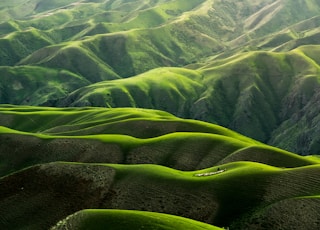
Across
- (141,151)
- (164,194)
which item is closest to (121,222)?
(164,194)

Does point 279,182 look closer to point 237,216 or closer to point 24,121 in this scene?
point 237,216

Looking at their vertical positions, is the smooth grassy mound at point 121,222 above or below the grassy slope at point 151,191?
above

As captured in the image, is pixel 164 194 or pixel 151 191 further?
pixel 151 191

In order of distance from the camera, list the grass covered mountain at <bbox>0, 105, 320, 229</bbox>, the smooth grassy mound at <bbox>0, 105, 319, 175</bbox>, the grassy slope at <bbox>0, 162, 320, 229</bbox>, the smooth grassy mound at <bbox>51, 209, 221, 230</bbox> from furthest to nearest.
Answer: the smooth grassy mound at <bbox>0, 105, 319, 175</bbox>, the grassy slope at <bbox>0, 162, 320, 229</bbox>, the grass covered mountain at <bbox>0, 105, 320, 229</bbox>, the smooth grassy mound at <bbox>51, 209, 221, 230</bbox>

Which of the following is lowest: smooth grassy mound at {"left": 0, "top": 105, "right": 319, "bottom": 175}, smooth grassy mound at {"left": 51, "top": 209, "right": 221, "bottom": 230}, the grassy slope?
smooth grassy mound at {"left": 0, "top": 105, "right": 319, "bottom": 175}

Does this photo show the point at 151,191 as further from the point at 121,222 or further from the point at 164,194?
the point at 121,222

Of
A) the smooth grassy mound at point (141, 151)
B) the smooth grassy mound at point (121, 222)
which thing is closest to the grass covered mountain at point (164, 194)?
the smooth grassy mound at point (121, 222)

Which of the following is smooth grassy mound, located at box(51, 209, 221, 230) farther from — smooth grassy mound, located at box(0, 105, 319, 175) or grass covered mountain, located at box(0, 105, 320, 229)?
smooth grassy mound, located at box(0, 105, 319, 175)

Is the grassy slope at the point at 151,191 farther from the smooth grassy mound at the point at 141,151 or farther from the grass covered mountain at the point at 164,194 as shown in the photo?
the smooth grassy mound at the point at 141,151

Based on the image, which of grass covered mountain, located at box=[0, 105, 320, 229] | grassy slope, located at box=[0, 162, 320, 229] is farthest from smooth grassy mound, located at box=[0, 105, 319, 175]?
grassy slope, located at box=[0, 162, 320, 229]

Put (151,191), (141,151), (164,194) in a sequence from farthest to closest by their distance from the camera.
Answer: (141,151) → (151,191) → (164,194)
